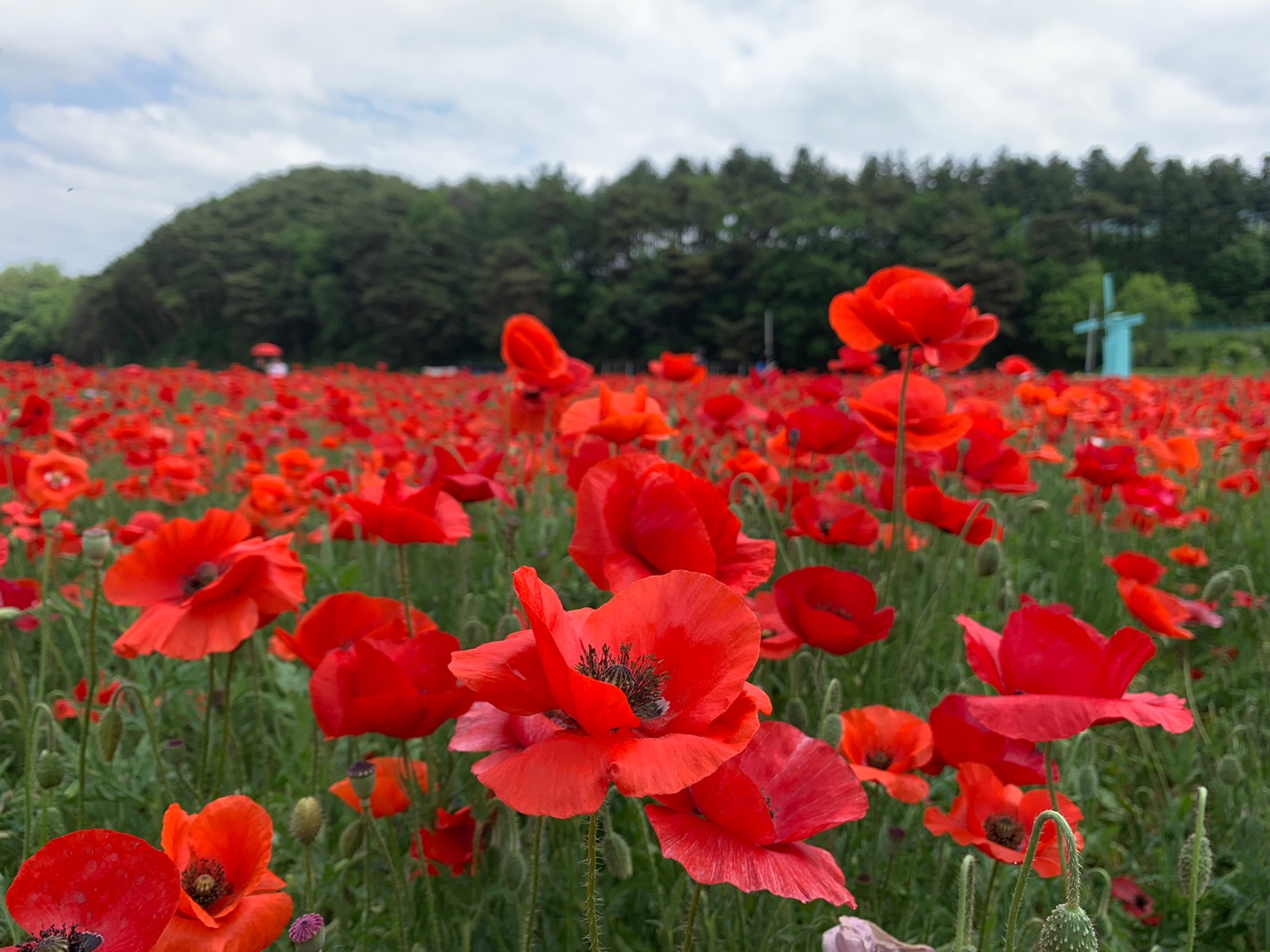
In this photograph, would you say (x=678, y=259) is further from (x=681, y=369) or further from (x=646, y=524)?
(x=646, y=524)

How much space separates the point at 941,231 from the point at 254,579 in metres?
37.5

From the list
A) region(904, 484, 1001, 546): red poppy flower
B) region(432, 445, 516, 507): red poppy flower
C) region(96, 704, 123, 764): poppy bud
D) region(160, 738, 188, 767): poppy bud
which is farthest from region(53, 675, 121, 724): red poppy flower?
region(904, 484, 1001, 546): red poppy flower

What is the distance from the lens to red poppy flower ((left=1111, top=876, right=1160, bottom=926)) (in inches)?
64.5

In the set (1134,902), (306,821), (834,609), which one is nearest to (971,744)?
(834,609)

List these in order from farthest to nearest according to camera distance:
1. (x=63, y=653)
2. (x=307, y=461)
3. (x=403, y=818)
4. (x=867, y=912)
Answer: (x=307, y=461)
(x=63, y=653)
(x=403, y=818)
(x=867, y=912)

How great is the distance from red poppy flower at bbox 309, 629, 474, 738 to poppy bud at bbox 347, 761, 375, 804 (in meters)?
0.04

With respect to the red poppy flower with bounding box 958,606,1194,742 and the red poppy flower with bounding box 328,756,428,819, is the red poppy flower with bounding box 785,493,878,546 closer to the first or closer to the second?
the red poppy flower with bounding box 958,606,1194,742

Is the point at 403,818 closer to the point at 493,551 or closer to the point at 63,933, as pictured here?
the point at 63,933

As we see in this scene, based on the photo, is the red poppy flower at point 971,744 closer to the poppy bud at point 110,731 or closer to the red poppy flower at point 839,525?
the red poppy flower at point 839,525

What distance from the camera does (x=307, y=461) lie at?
126 inches

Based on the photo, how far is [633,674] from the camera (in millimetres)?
674

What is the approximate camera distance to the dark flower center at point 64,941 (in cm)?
51

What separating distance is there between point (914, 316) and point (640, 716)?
117 centimetres

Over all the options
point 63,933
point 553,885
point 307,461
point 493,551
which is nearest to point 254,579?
point 63,933
